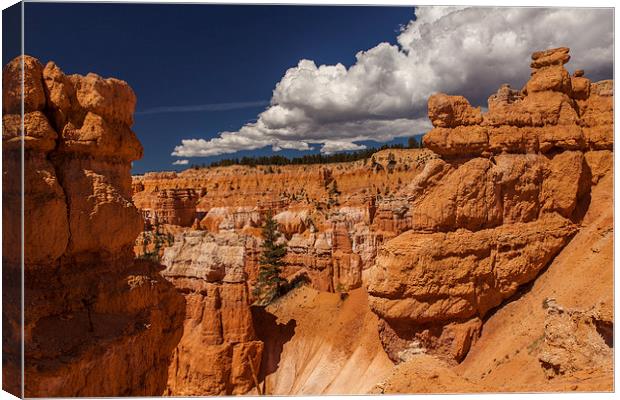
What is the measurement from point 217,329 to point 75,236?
9.89m

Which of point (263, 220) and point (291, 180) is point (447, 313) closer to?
point (263, 220)

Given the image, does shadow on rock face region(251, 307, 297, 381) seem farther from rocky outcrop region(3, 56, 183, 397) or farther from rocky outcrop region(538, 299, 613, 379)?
rocky outcrop region(538, 299, 613, 379)

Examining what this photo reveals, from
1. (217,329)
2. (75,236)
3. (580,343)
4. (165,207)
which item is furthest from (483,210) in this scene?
(165,207)

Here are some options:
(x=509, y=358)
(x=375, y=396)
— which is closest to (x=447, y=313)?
(x=509, y=358)

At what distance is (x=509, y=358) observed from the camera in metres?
11.1

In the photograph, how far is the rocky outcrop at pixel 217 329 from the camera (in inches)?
629

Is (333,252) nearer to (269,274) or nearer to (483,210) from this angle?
(269,274)

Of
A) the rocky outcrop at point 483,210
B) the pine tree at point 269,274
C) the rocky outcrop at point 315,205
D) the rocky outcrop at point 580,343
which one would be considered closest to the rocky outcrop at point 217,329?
the rocky outcrop at point 483,210

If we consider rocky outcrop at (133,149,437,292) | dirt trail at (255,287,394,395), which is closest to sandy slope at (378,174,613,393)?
dirt trail at (255,287,394,395)

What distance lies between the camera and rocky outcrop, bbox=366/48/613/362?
12.8 m

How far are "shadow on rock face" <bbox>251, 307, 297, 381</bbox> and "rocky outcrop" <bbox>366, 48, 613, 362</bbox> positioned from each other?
588 centimetres

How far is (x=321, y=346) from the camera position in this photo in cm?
1791

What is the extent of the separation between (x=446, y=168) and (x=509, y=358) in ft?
16.6

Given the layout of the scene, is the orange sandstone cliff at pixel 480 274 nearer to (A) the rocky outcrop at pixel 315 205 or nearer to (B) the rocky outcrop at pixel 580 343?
(B) the rocky outcrop at pixel 580 343
